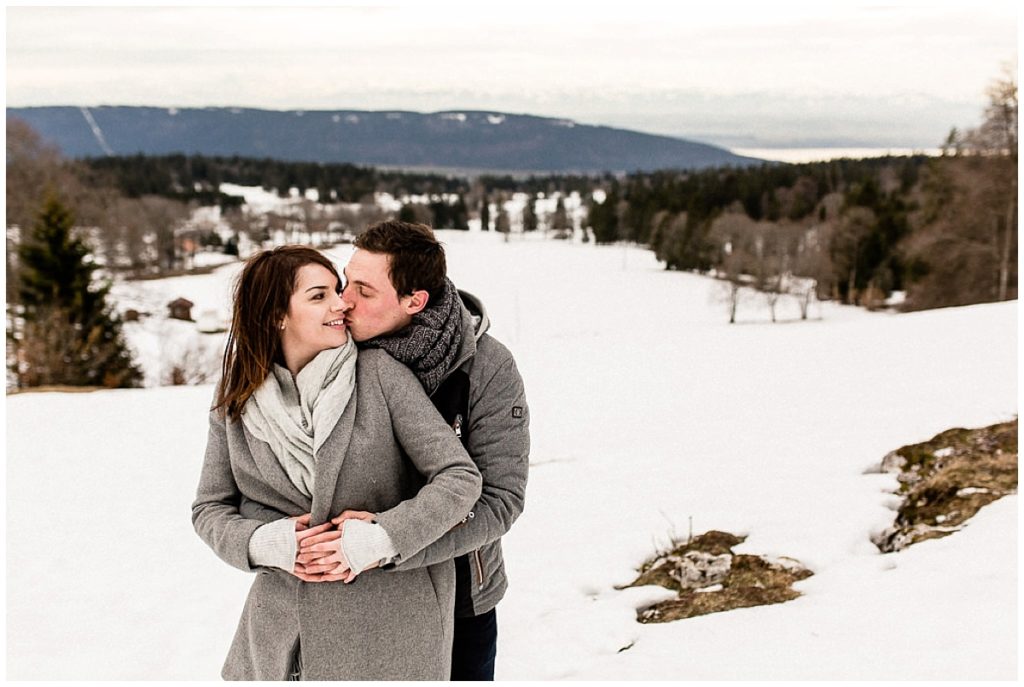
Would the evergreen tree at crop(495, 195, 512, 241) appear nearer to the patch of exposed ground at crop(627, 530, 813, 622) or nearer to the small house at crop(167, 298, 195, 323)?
the small house at crop(167, 298, 195, 323)

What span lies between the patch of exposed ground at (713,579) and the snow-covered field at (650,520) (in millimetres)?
171

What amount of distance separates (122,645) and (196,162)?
366 ft

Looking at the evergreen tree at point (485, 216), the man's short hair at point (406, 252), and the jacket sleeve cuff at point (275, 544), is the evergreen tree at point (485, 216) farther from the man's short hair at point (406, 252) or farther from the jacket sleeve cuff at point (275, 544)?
the jacket sleeve cuff at point (275, 544)

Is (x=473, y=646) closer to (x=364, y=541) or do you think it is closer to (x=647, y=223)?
(x=364, y=541)

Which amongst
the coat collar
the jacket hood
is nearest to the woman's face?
the coat collar

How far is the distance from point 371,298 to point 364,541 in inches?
25.4

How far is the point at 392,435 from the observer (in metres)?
2.21

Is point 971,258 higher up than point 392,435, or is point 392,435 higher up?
point 392,435

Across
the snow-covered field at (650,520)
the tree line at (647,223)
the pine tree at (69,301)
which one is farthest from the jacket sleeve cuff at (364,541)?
the pine tree at (69,301)

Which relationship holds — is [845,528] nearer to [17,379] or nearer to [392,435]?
[392,435]

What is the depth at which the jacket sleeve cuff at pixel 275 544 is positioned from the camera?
83.4 inches

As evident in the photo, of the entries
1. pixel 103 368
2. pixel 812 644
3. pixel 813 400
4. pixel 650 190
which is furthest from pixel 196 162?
pixel 812 644

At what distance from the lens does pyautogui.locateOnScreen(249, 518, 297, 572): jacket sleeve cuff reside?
2117 millimetres

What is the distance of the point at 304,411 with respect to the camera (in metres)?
2.20
